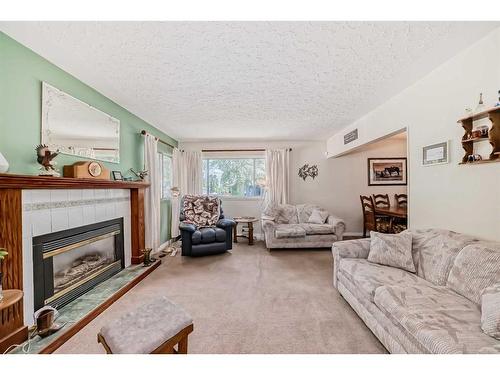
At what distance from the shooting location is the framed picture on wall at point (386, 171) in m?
5.71

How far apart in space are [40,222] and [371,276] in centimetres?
296

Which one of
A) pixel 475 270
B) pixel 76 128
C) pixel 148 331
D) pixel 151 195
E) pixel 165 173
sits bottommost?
pixel 148 331

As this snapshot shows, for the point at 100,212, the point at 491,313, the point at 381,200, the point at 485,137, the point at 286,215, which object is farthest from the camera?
the point at 381,200

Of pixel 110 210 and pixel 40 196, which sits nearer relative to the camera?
pixel 40 196

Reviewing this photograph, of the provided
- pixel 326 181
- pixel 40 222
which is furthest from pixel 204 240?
pixel 326 181

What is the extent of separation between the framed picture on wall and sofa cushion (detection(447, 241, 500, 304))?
13.7ft

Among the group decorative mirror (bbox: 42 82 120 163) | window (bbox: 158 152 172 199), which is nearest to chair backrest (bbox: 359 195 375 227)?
window (bbox: 158 152 172 199)

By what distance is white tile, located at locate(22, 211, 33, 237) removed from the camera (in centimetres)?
187

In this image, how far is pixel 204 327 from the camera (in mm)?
2031

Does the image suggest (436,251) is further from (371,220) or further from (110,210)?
(110,210)

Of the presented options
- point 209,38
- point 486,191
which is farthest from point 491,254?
point 209,38

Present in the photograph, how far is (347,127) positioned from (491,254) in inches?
131

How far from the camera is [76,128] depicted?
2455 mm
